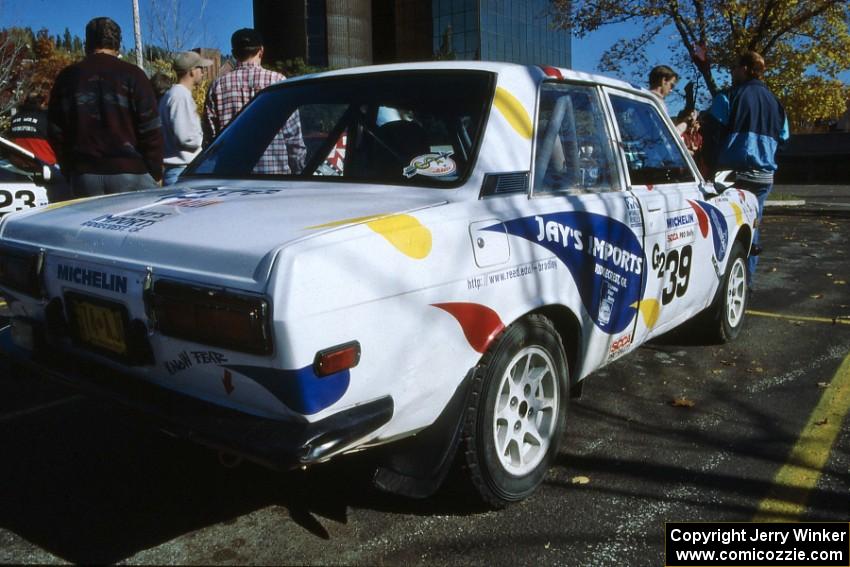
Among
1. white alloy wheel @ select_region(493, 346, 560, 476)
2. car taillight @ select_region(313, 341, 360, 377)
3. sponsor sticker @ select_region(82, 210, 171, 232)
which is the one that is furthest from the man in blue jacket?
sponsor sticker @ select_region(82, 210, 171, 232)

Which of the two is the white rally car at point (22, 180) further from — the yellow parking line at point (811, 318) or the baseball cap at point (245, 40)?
the yellow parking line at point (811, 318)

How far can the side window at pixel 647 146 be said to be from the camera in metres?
3.70

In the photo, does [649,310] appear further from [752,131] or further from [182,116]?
[182,116]

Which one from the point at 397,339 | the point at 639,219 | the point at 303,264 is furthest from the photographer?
the point at 639,219

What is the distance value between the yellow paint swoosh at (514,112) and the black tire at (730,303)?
2374 mm

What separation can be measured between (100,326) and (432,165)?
134cm

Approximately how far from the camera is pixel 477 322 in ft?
8.17

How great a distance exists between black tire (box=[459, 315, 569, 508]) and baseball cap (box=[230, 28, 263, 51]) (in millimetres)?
3887

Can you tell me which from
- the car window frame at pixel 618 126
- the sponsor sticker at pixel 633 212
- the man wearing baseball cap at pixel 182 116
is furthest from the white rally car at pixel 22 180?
the sponsor sticker at pixel 633 212

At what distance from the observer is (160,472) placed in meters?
3.21

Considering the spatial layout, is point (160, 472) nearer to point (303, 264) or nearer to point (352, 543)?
point (352, 543)

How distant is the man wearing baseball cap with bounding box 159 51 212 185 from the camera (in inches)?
226

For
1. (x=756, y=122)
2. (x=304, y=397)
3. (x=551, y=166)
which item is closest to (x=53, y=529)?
(x=304, y=397)

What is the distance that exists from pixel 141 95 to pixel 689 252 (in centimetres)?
372
